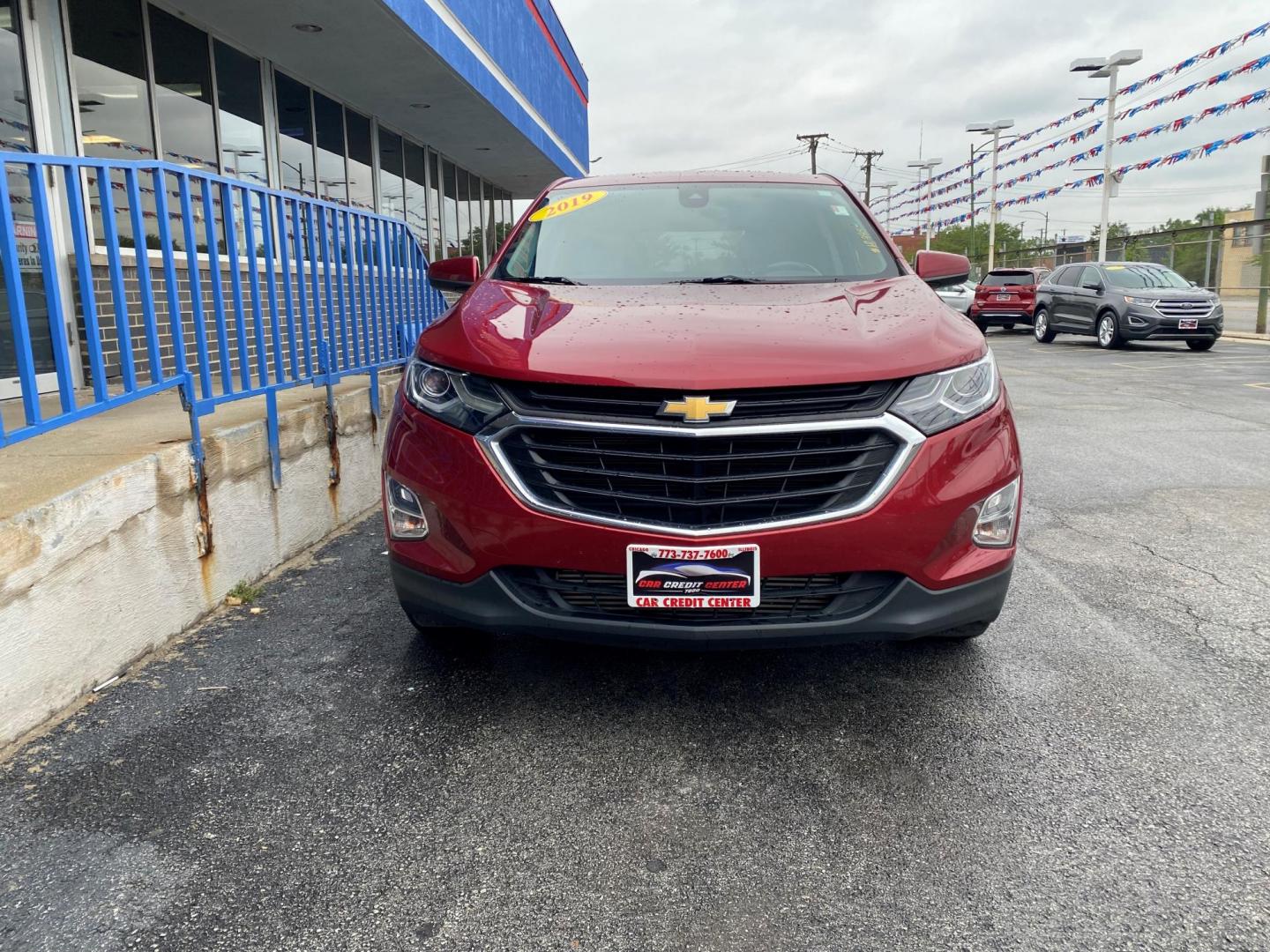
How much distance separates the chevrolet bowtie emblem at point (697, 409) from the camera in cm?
246

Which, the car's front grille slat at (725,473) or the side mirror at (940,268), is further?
the side mirror at (940,268)

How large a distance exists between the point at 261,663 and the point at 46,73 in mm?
5381

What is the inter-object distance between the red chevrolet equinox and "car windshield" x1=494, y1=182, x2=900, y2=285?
774mm

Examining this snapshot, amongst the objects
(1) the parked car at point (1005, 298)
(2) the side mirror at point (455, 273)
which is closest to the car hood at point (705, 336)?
(2) the side mirror at point (455, 273)

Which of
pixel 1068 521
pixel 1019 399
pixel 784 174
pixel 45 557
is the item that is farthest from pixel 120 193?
pixel 1019 399

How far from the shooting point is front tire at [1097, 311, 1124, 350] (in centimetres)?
1708

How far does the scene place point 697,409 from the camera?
96.7 inches

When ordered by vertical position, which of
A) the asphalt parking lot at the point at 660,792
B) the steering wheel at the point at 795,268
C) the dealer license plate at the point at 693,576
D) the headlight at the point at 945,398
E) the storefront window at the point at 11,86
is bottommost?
the asphalt parking lot at the point at 660,792

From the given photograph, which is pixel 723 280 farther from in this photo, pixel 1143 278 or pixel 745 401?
pixel 1143 278

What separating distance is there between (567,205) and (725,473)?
6.94 feet

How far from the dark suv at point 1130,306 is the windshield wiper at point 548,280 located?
1574cm

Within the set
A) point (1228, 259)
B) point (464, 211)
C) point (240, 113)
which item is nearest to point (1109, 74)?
point (1228, 259)

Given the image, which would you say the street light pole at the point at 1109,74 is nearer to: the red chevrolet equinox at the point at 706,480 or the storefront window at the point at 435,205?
the storefront window at the point at 435,205

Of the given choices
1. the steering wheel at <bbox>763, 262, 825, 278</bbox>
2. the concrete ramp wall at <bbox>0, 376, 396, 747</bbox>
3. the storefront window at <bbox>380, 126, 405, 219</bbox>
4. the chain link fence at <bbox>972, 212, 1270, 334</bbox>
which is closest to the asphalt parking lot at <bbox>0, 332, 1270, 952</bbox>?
the concrete ramp wall at <bbox>0, 376, 396, 747</bbox>
